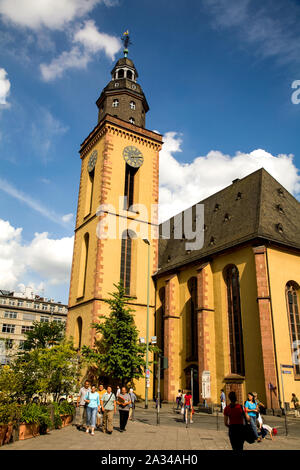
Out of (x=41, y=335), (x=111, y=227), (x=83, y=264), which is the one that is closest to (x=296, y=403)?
(x=111, y=227)

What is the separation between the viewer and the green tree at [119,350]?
23.0 m

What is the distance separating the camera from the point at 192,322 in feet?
89.0

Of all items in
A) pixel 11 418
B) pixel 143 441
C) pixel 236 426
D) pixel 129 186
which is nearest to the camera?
pixel 236 426

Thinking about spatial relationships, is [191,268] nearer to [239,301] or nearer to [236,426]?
[239,301]

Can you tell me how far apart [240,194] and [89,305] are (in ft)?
47.1

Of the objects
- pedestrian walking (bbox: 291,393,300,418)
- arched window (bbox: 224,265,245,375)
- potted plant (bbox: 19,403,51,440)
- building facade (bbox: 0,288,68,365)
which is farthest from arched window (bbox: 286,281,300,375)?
building facade (bbox: 0,288,68,365)

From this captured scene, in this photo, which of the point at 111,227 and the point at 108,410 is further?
the point at 111,227

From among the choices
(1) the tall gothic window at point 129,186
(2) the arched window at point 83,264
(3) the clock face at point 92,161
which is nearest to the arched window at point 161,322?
(2) the arched window at point 83,264

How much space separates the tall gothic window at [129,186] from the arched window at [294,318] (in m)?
15.1

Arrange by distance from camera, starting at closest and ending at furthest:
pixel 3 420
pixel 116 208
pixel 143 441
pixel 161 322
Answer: pixel 3 420, pixel 143 441, pixel 161 322, pixel 116 208

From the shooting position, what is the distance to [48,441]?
399 inches

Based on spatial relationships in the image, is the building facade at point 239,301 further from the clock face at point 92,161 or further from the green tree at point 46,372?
the clock face at point 92,161

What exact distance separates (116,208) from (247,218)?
11.1m
